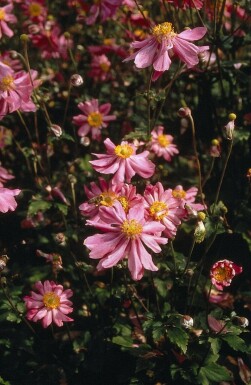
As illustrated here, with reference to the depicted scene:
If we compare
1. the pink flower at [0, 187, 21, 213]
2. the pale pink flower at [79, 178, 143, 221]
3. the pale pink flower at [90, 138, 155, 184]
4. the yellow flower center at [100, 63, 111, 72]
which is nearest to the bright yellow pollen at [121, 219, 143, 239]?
the pale pink flower at [79, 178, 143, 221]

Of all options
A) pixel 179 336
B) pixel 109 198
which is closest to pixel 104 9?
pixel 109 198

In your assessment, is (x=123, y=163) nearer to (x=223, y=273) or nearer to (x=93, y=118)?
(x=223, y=273)

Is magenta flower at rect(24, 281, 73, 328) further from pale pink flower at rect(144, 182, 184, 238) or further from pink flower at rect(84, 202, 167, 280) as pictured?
pale pink flower at rect(144, 182, 184, 238)

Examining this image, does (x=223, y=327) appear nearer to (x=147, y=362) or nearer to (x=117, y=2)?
(x=147, y=362)

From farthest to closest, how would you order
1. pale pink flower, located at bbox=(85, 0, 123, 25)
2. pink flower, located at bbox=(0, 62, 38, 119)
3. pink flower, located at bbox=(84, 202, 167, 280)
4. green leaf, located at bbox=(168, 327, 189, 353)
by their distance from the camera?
pale pink flower, located at bbox=(85, 0, 123, 25) → pink flower, located at bbox=(0, 62, 38, 119) → green leaf, located at bbox=(168, 327, 189, 353) → pink flower, located at bbox=(84, 202, 167, 280)

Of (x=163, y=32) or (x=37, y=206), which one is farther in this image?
(x=37, y=206)
